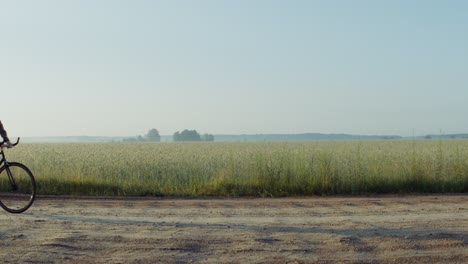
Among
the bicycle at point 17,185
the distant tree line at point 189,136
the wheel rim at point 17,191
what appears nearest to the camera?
the bicycle at point 17,185

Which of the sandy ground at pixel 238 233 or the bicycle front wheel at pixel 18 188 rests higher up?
the bicycle front wheel at pixel 18 188

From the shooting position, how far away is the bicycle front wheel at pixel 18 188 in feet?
31.4

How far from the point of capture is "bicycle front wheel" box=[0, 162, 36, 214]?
9570 millimetres

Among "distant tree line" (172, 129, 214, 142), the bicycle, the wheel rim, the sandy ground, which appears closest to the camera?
the sandy ground

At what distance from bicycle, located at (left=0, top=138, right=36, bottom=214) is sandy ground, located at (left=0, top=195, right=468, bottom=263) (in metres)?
0.23

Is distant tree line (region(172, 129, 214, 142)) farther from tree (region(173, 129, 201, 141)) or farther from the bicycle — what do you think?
the bicycle

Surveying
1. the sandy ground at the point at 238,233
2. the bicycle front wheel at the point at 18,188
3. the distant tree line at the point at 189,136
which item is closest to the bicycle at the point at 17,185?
the bicycle front wheel at the point at 18,188

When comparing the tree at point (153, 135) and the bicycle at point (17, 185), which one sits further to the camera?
the tree at point (153, 135)

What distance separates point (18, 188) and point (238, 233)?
5580 millimetres

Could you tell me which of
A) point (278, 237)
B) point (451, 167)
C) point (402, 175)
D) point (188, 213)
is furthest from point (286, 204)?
point (451, 167)

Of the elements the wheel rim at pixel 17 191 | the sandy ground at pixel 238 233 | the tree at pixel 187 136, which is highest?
the tree at pixel 187 136

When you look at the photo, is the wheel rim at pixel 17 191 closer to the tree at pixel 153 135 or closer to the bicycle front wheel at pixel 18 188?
the bicycle front wheel at pixel 18 188

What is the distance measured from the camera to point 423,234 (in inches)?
299

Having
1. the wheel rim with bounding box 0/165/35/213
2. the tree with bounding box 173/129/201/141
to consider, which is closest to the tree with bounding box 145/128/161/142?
the tree with bounding box 173/129/201/141
